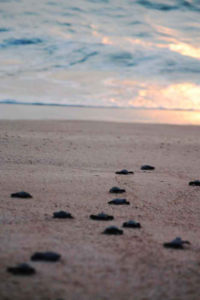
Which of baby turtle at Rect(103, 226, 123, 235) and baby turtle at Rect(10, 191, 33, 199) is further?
baby turtle at Rect(10, 191, 33, 199)

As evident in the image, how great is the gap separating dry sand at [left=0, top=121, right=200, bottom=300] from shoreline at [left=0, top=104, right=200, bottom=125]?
A: 3.54 metres

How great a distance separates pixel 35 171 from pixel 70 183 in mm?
763

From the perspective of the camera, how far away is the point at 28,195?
4.72m

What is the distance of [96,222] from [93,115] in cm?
1013

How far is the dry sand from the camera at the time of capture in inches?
104

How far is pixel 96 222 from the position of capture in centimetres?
396

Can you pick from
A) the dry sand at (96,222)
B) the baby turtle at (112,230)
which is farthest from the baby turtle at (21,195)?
the baby turtle at (112,230)

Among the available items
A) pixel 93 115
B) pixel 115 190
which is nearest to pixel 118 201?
pixel 115 190

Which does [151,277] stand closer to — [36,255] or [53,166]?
[36,255]

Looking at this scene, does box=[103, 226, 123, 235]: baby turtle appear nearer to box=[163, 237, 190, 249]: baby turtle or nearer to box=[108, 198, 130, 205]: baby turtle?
box=[163, 237, 190, 249]: baby turtle

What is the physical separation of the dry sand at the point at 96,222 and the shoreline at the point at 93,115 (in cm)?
354

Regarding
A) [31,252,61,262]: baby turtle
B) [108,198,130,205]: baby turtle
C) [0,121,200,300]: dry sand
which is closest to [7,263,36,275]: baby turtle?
[0,121,200,300]: dry sand

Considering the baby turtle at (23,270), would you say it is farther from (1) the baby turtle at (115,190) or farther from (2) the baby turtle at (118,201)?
(1) the baby turtle at (115,190)

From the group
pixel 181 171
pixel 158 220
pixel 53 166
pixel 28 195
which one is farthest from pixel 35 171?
pixel 158 220
